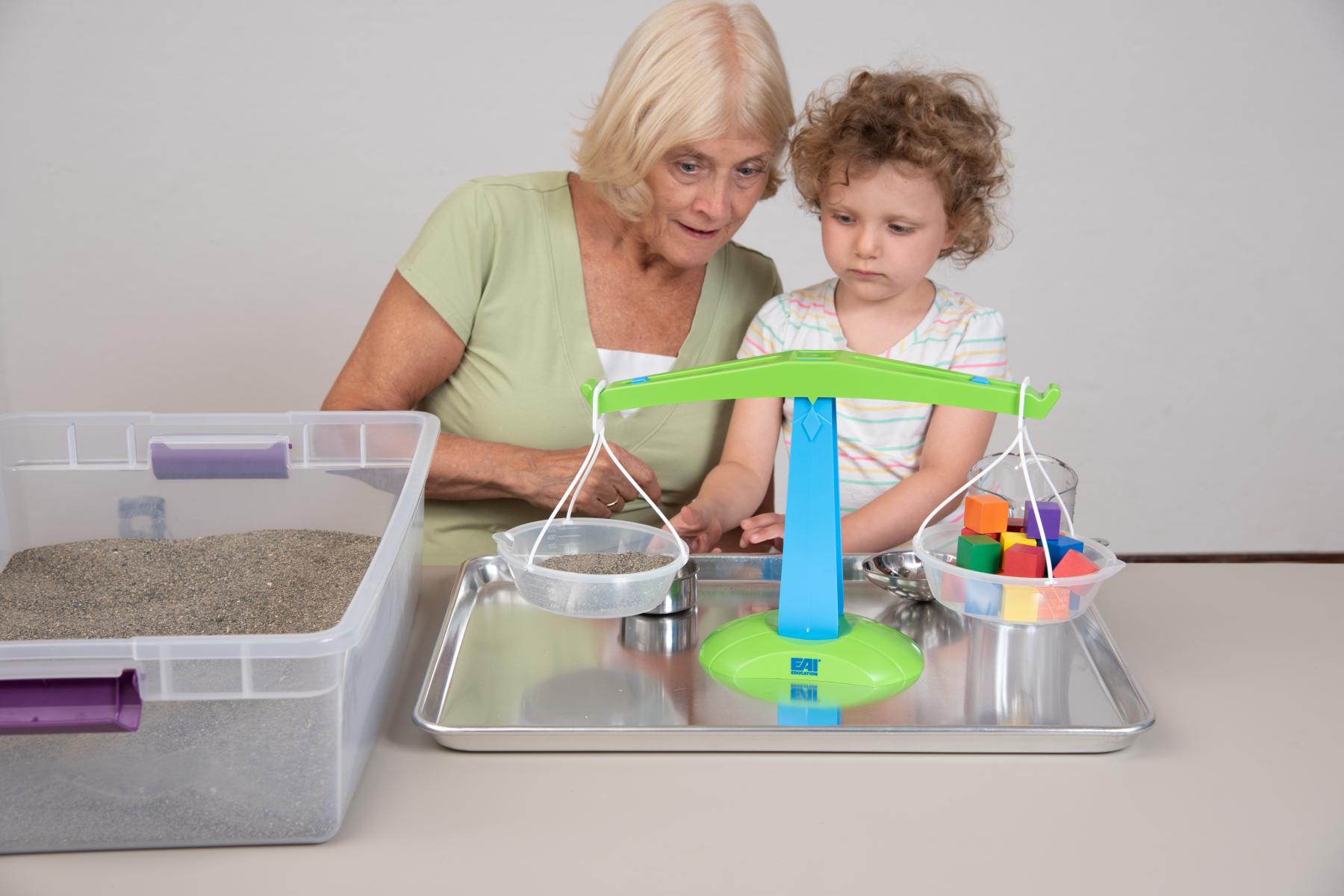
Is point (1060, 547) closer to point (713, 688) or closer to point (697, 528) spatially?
point (713, 688)

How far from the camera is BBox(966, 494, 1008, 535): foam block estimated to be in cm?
98

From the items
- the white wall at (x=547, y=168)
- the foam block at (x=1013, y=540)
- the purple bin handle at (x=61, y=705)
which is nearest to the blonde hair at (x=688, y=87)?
the foam block at (x=1013, y=540)

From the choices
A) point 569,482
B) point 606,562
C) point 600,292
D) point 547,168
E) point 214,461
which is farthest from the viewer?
point 547,168

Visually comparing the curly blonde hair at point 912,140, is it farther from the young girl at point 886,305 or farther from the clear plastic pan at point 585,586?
the clear plastic pan at point 585,586

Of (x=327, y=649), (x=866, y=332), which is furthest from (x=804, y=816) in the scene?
(x=866, y=332)

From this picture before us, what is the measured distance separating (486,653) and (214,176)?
76.9 inches

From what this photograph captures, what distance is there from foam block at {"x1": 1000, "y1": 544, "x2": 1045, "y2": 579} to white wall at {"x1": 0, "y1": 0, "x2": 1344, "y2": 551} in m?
2.05

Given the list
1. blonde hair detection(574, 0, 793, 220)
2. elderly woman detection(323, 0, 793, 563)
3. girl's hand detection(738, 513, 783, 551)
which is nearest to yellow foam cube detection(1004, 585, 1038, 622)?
girl's hand detection(738, 513, 783, 551)

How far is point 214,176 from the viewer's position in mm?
2652

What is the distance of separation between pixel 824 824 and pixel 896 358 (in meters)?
0.82

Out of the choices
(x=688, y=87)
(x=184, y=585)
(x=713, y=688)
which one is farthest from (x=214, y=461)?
(x=688, y=87)

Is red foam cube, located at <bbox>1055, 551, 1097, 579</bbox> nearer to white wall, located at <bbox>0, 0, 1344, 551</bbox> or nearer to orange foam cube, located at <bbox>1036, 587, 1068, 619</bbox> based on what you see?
orange foam cube, located at <bbox>1036, 587, 1068, 619</bbox>

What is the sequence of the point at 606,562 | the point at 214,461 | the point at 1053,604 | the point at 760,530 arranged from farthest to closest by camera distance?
the point at 760,530 < the point at 214,461 < the point at 606,562 < the point at 1053,604

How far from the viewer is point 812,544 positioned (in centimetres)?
102
